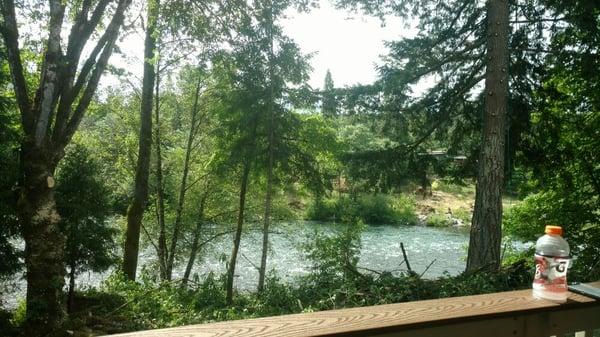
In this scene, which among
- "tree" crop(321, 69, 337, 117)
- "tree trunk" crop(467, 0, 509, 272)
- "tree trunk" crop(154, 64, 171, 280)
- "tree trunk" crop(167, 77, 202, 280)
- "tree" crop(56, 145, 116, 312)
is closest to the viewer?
"tree trunk" crop(467, 0, 509, 272)

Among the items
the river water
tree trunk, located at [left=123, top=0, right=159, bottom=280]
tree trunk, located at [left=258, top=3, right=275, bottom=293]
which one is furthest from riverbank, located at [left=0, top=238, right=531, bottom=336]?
the river water

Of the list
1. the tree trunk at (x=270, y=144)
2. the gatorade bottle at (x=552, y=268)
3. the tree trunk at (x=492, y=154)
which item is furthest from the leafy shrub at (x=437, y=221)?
the gatorade bottle at (x=552, y=268)

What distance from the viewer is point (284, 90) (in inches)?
493

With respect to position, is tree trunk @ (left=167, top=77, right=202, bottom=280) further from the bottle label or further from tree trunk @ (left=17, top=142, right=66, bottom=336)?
the bottle label

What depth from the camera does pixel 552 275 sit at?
173 centimetres

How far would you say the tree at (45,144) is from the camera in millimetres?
7777

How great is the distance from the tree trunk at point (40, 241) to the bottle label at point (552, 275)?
8.32m

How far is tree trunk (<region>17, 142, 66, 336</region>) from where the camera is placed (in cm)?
782

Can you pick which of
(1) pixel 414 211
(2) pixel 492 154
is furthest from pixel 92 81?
(1) pixel 414 211

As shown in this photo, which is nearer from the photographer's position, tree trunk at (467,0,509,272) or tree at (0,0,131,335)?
tree trunk at (467,0,509,272)

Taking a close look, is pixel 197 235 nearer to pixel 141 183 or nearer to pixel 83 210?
pixel 141 183

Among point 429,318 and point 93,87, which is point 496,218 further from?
point 93,87

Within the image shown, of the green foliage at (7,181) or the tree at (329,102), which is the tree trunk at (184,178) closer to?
the green foliage at (7,181)

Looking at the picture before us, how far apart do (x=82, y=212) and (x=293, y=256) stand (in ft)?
37.0
